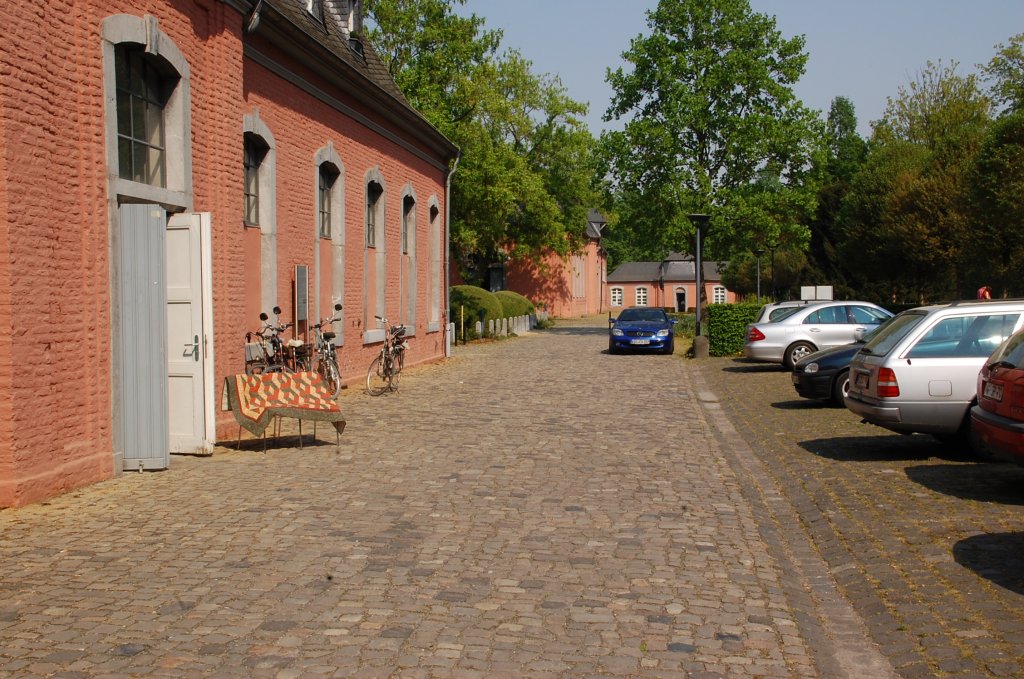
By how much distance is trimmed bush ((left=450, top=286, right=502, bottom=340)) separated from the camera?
1447 inches

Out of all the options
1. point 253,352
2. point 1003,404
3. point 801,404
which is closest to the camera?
point 1003,404

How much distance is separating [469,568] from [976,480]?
5.17 metres

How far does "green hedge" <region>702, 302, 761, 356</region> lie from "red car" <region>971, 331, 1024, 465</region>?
1954cm

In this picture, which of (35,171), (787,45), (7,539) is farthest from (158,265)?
(787,45)

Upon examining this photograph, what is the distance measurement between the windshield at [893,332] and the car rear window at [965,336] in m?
0.23

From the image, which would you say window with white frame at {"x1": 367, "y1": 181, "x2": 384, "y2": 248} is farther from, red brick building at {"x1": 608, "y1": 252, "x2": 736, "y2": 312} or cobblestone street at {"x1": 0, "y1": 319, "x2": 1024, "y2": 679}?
red brick building at {"x1": 608, "y1": 252, "x2": 736, "y2": 312}

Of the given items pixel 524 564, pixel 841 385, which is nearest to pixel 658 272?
pixel 841 385

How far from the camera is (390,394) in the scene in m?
17.1

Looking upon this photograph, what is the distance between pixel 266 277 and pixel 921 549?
34.3ft

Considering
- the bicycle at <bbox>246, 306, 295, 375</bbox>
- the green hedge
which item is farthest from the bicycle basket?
the green hedge

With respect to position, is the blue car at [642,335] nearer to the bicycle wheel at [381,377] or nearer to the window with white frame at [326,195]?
the bicycle wheel at [381,377]

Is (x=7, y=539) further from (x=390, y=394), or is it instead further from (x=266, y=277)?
(x=390, y=394)

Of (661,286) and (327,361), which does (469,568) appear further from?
(661,286)

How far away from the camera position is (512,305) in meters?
43.3
